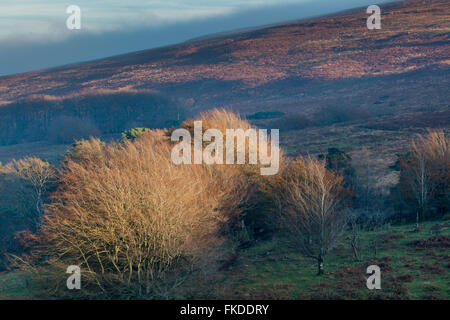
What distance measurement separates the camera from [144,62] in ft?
500

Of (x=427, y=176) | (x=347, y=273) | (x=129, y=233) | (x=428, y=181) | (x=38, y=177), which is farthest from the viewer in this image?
(x=38, y=177)

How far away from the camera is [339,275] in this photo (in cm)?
2228

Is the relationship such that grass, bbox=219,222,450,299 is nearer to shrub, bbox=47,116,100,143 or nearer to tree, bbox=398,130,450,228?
tree, bbox=398,130,450,228

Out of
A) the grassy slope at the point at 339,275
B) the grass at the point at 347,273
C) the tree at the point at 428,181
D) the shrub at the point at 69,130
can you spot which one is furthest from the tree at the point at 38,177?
the shrub at the point at 69,130

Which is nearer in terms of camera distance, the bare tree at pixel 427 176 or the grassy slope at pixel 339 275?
the grassy slope at pixel 339 275

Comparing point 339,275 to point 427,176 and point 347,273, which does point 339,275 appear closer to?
point 347,273

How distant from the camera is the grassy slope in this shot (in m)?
19.3

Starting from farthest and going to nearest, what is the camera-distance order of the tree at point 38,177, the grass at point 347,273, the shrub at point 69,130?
the shrub at point 69,130
the tree at point 38,177
the grass at point 347,273

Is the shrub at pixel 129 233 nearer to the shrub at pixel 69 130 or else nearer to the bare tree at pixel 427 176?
the bare tree at pixel 427 176

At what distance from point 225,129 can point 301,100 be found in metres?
79.3

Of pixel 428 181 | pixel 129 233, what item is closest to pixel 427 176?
pixel 428 181

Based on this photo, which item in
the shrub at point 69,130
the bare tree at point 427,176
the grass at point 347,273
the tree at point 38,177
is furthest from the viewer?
the shrub at point 69,130

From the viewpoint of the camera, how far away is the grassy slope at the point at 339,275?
1930cm

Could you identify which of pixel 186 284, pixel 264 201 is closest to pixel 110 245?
pixel 186 284
